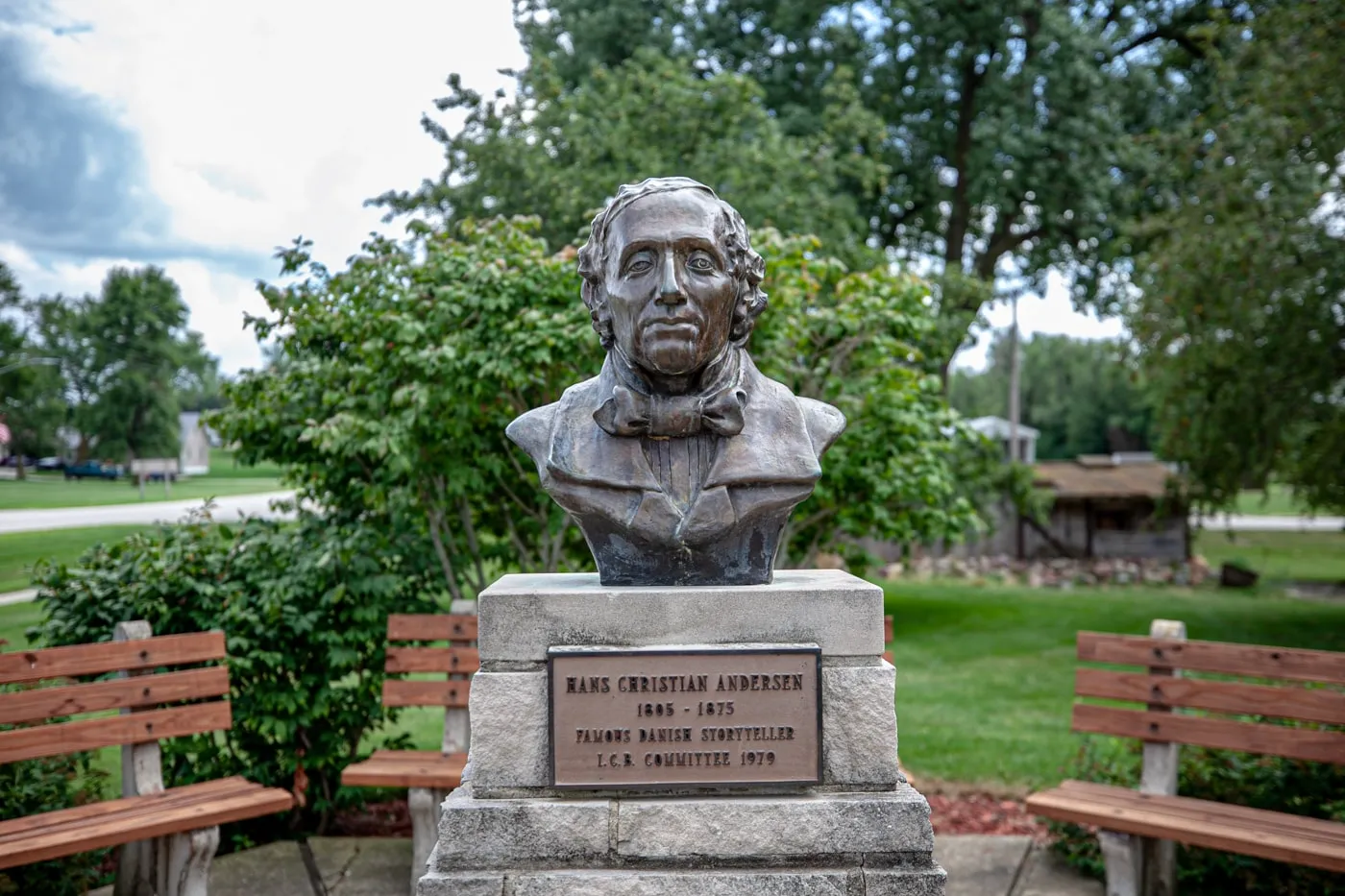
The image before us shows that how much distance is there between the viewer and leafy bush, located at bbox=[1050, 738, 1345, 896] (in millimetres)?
4621

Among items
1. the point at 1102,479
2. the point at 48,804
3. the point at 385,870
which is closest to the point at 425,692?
the point at 385,870

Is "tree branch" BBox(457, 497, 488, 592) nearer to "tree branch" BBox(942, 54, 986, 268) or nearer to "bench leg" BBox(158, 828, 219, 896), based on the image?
"bench leg" BBox(158, 828, 219, 896)

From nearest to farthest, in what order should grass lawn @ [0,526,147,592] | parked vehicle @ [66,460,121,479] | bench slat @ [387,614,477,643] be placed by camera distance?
bench slat @ [387,614,477,643]
grass lawn @ [0,526,147,592]
parked vehicle @ [66,460,121,479]

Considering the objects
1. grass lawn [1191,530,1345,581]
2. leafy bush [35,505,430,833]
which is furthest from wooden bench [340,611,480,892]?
grass lawn [1191,530,1345,581]

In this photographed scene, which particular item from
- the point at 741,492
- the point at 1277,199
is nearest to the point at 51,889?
the point at 741,492

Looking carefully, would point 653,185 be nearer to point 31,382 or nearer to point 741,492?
point 741,492

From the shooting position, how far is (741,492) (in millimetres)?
3420

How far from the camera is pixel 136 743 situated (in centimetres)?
468

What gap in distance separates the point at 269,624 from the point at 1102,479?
58.4ft

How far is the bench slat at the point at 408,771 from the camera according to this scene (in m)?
4.73

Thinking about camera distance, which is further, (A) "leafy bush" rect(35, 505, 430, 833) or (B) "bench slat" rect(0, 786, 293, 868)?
(A) "leafy bush" rect(35, 505, 430, 833)

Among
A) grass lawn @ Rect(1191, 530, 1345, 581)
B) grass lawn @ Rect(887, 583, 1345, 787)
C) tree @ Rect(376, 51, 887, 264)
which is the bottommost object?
grass lawn @ Rect(1191, 530, 1345, 581)

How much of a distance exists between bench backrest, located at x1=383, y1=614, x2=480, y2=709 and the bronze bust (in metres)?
1.93

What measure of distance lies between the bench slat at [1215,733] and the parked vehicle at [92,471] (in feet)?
27.2
